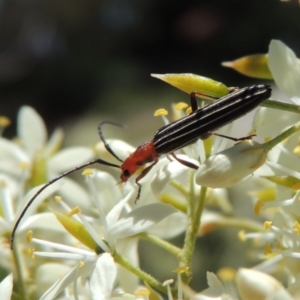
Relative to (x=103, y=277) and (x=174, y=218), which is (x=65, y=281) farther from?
(x=174, y=218)

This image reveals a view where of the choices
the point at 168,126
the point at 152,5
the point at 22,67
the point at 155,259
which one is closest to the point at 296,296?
the point at 168,126

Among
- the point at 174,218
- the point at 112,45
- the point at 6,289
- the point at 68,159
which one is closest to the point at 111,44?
the point at 112,45

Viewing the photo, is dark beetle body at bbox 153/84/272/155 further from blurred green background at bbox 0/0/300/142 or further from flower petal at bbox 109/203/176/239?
blurred green background at bbox 0/0/300/142

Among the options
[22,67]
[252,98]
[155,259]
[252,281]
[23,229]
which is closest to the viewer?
[252,281]

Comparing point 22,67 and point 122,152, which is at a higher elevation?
point 122,152

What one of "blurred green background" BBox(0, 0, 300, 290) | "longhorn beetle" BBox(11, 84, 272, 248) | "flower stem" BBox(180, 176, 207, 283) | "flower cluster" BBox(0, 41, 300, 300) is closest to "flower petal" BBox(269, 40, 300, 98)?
"flower cluster" BBox(0, 41, 300, 300)

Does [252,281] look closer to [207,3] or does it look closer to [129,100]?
[129,100]

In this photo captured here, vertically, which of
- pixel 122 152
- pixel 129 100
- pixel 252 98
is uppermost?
pixel 252 98
